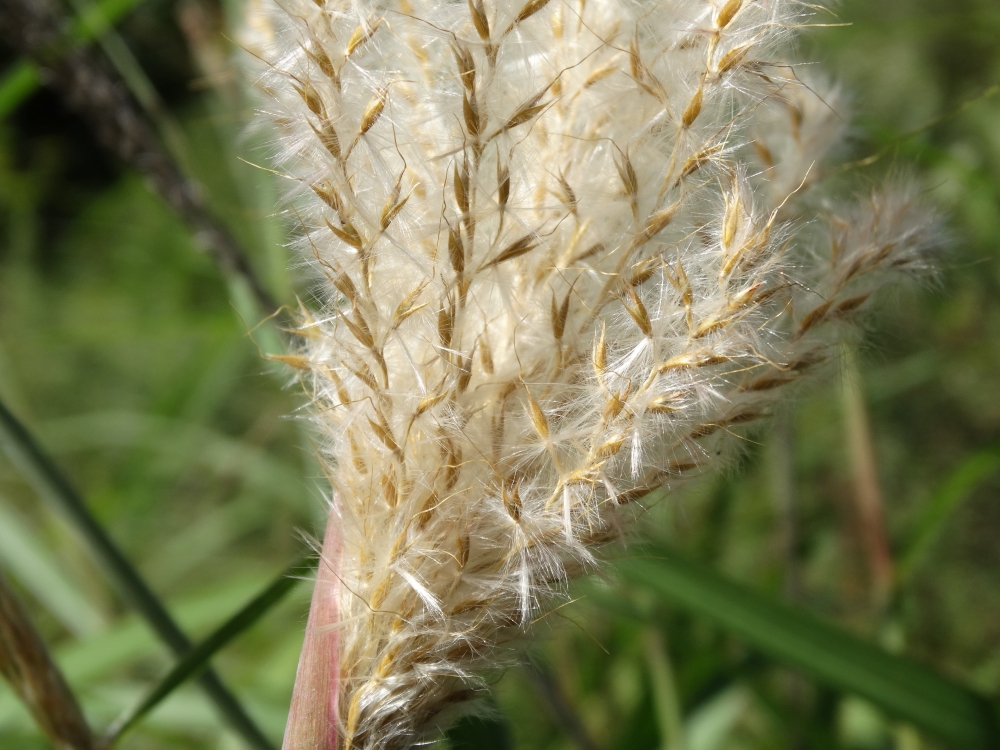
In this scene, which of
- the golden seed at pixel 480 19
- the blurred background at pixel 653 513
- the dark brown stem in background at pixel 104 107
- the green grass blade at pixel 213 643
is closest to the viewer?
the golden seed at pixel 480 19

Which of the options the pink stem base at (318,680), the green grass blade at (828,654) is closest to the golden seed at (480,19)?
the pink stem base at (318,680)

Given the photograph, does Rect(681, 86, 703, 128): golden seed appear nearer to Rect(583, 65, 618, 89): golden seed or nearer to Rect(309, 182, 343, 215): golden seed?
Rect(583, 65, 618, 89): golden seed

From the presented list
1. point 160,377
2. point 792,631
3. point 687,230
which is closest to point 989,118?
point 792,631

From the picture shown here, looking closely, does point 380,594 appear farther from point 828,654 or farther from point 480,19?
point 828,654

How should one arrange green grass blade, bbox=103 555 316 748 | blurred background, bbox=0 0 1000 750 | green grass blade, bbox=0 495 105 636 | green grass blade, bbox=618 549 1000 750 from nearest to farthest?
green grass blade, bbox=103 555 316 748
green grass blade, bbox=618 549 1000 750
blurred background, bbox=0 0 1000 750
green grass blade, bbox=0 495 105 636

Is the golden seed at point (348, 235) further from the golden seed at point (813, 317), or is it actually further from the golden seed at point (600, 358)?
the golden seed at point (813, 317)

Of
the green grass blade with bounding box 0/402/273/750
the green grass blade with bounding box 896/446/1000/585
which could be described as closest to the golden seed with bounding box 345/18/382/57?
the green grass blade with bounding box 0/402/273/750

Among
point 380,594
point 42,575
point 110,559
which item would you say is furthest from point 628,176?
point 42,575
